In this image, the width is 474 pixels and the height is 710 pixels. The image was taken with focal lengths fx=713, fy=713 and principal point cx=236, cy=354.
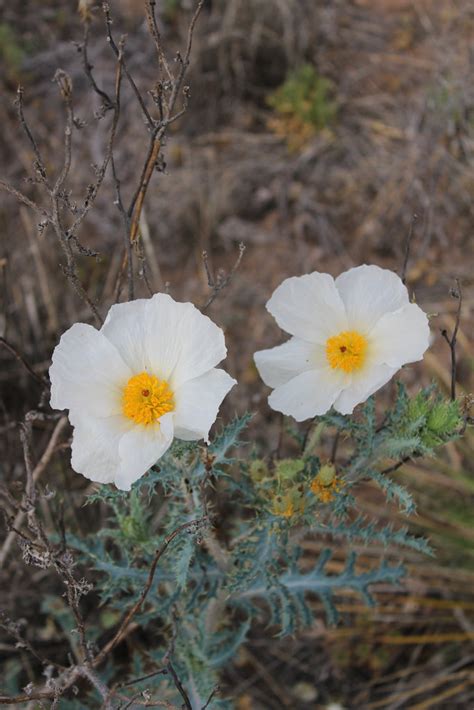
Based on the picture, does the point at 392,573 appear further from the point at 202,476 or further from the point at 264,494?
the point at 202,476

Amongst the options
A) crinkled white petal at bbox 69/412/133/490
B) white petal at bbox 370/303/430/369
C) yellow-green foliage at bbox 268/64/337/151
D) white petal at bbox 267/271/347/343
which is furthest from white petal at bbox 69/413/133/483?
yellow-green foliage at bbox 268/64/337/151

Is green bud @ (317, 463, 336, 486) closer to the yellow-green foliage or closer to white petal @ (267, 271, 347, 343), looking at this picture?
white petal @ (267, 271, 347, 343)

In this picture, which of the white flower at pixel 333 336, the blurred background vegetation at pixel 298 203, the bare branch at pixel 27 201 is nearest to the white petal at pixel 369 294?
the white flower at pixel 333 336

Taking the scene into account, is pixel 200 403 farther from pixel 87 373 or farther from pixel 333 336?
pixel 333 336

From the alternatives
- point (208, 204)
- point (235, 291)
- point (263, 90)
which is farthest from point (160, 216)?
point (263, 90)

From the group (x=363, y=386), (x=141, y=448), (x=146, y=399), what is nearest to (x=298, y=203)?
(x=363, y=386)
